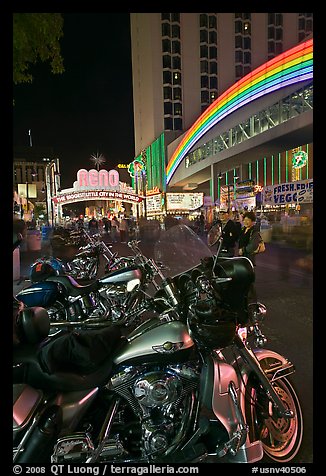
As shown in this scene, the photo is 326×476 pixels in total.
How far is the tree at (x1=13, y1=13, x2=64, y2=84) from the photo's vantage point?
2047 millimetres

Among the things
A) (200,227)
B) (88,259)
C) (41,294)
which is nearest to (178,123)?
(88,259)

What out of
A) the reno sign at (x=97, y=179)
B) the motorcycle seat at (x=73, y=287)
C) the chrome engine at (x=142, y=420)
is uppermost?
the reno sign at (x=97, y=179)

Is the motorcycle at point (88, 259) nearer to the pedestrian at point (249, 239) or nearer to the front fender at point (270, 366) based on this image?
the pedestrian at point (249, 239)

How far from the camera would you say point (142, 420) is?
1701 millimetres

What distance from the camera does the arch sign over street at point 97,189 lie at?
325cm

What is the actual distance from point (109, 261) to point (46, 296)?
1502 mm

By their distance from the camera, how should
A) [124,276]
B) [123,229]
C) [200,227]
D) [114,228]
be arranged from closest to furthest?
[200,227] < [124,276] < [123,229] < [114,228]

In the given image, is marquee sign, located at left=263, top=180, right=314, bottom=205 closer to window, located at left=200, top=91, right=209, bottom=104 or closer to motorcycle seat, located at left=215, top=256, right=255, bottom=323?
motorcycle seat, located at left=215, top=256, right=255, bottom=323

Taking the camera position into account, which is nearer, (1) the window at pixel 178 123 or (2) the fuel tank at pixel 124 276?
(2) the fuel tank at pixel 124 276

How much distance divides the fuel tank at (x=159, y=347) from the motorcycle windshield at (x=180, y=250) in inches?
26.4

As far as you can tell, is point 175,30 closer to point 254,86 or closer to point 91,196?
point 254,86

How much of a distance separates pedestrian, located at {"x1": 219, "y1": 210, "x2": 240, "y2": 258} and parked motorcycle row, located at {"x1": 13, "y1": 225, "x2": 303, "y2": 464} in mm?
281

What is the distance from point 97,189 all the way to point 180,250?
154 cm

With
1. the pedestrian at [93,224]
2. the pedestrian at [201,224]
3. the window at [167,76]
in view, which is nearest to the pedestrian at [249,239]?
the pedestrian at [201,224]
